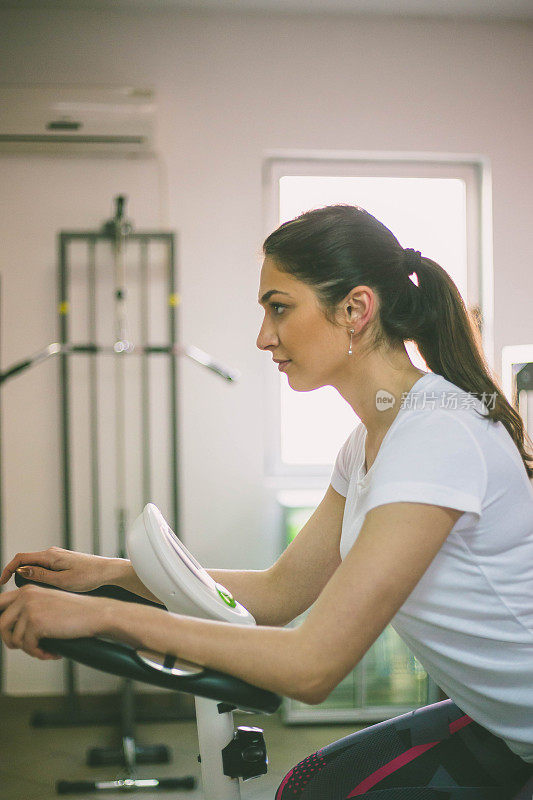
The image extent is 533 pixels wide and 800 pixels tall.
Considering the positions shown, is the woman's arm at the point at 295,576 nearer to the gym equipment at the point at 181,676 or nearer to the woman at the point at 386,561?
the woman at the point at 386,561

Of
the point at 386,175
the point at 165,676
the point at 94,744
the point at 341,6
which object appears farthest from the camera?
the point at 386,175

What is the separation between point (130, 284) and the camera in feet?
9.17

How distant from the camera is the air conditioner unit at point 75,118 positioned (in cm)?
261

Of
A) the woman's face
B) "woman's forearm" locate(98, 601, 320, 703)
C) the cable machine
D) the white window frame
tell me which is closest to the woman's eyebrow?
the woman's face

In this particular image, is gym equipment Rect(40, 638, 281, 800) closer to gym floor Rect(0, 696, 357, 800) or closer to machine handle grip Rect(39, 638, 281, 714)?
machine handle grip Rect(39, 638, 281, 714)

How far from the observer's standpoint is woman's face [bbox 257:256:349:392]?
1095 mm

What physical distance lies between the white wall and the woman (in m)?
1.61

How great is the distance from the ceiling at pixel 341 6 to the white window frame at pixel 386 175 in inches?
21.7

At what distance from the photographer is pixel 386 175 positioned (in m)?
3.01

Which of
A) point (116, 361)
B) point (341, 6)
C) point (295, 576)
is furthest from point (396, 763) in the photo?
point (341, 6)

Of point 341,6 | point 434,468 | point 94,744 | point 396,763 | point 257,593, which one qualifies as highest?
point 341,6

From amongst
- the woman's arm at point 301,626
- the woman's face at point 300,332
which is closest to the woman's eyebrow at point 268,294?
the woman's face at point 300,332

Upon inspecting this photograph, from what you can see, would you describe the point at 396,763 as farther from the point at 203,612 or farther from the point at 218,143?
the point at 218,143

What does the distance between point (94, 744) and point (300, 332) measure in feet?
6.46
